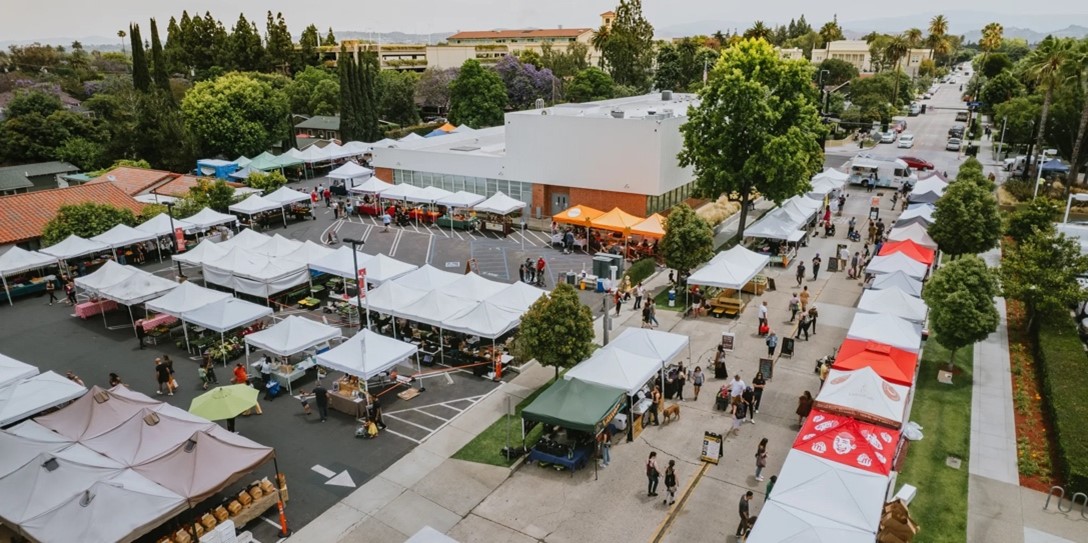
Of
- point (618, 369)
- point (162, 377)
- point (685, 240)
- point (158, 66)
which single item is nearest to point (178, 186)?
point (158, 66)

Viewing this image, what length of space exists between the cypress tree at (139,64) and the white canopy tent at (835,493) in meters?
59.2

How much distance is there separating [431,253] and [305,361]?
13507 mm

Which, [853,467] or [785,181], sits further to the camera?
[785,181]

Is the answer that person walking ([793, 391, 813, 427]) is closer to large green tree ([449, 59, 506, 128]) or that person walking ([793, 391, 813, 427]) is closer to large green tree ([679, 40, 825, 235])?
large green tree ([679, 40, 825, 235])

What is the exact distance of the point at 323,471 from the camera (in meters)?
16.0

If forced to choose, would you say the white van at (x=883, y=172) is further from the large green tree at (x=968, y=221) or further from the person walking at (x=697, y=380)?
the person walking at (x=697, y=380)

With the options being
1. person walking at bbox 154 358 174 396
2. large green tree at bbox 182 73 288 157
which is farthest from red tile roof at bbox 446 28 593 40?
person walking at bbox 154 358 174 396

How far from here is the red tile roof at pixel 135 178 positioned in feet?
145

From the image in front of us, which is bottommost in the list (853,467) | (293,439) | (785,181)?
(293,439)

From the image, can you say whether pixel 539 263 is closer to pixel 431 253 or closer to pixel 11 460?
pixel 431 253

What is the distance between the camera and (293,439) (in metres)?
17.5

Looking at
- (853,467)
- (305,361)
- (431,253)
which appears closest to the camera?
(853,467)

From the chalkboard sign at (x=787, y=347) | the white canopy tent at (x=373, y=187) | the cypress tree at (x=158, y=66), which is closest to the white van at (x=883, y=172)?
Result: the chalkboard sign at (x=787, y=347)

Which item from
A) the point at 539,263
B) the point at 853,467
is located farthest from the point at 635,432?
the point at 539,263
